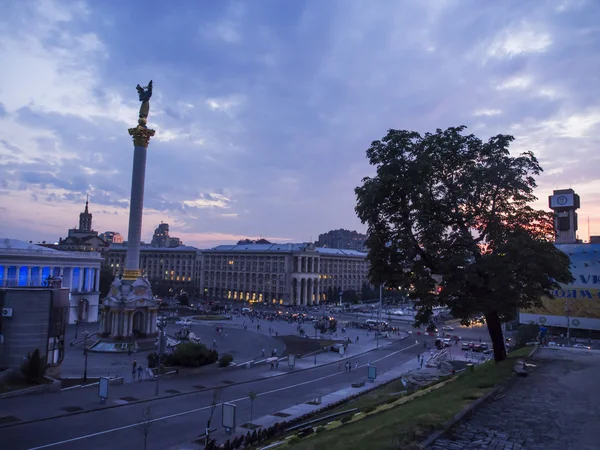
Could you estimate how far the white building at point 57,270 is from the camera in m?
66.4

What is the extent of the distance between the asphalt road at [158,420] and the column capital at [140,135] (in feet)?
123

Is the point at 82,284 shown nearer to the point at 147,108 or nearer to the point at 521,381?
the point at 147,108

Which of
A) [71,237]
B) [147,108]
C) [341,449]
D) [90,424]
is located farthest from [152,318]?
[71,237]

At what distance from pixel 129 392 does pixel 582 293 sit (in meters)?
57.0

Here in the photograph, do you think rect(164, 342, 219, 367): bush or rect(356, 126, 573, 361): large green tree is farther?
rect(164, 342, 219, 367): bush

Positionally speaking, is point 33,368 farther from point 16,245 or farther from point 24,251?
point 16,245

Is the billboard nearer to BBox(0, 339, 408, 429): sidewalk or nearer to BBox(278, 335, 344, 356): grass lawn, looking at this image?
BBox(278, 335, 344, 356): grass lawn

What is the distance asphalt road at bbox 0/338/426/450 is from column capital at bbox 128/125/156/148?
3762 centimetres

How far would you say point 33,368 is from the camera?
29.7m

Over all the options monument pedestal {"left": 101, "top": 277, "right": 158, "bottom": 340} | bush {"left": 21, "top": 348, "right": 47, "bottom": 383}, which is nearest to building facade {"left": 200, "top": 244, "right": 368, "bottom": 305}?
monument pedestal {"left": 101, "top": 277, "right": 158, "bottom": 340}

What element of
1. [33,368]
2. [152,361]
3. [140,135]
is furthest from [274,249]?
[33,368]

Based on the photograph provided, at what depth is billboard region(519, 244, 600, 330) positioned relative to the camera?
59.0 meters

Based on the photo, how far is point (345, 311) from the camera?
11488 cm

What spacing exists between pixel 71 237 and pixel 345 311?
105 m
